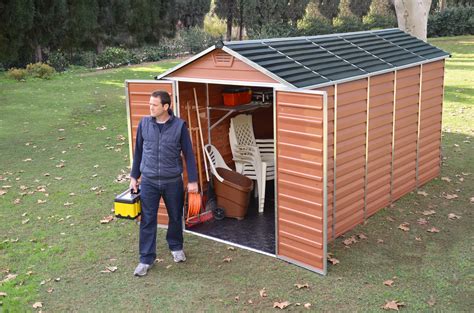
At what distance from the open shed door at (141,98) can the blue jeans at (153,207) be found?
124 cm

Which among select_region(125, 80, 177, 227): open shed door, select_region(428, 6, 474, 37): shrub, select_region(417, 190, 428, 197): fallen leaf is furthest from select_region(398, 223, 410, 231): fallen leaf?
select_region(428, 6, 474, 37): shrub

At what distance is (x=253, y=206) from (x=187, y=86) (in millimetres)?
2059

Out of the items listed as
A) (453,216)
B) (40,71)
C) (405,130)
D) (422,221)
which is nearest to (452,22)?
(40,71)

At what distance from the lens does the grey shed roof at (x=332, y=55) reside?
22.0ft

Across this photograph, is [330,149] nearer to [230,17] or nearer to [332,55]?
[332,55]

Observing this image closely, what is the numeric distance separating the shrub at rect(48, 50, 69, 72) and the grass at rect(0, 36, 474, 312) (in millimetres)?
18275

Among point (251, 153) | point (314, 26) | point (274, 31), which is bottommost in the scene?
point (251, 153)

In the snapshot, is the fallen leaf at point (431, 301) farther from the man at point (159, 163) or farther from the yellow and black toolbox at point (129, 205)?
the yellow and black toolbox at point (129, 205)

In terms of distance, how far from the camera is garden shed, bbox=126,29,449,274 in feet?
20.6

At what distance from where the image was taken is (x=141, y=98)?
760cm

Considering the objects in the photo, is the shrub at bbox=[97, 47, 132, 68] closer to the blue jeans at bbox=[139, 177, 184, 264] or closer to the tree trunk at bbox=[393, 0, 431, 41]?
the tree trunk at bbox=[393, 0, 431, 41]

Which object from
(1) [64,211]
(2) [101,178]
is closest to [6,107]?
(2) [101,178]

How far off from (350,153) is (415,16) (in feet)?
21.5

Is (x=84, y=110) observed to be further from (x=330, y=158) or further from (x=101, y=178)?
(x=330, y=158)
